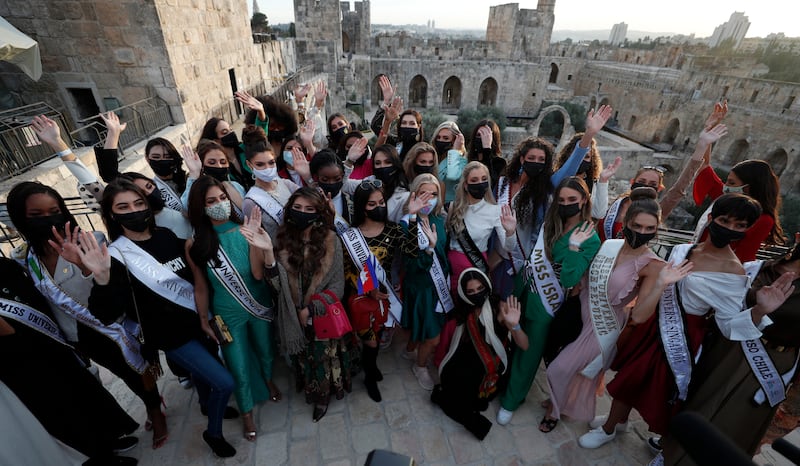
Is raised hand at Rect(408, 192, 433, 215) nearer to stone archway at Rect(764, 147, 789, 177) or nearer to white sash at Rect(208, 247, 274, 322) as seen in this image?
white sash at Rect(208, 247, 274, 322)

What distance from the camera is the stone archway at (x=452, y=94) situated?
34.1 metres

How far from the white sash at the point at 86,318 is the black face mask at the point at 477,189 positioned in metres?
3.16

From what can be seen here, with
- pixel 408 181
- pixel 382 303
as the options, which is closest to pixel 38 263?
pixel 382 303

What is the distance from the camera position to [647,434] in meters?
3.38

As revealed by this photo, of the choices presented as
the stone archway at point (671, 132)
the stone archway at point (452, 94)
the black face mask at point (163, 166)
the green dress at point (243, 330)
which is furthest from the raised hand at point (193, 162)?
the stone archway at point (671, 132)

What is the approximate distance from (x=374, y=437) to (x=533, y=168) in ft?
10.3

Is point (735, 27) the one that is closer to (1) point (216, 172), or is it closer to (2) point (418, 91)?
(2) point (418, 91)

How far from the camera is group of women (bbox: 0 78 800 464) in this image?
2521mm

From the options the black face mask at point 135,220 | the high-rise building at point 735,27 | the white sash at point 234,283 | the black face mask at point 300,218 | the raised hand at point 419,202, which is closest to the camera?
the black face mask at point 135,220

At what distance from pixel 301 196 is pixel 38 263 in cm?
187

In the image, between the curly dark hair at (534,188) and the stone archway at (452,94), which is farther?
the stone archway at (452,94)

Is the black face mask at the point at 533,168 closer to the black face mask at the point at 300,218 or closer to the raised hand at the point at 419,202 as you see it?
the raised hand at the point at 419,202

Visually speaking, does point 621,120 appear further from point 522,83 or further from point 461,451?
point 461,451

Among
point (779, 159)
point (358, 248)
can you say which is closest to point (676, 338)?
point (358, 248)
